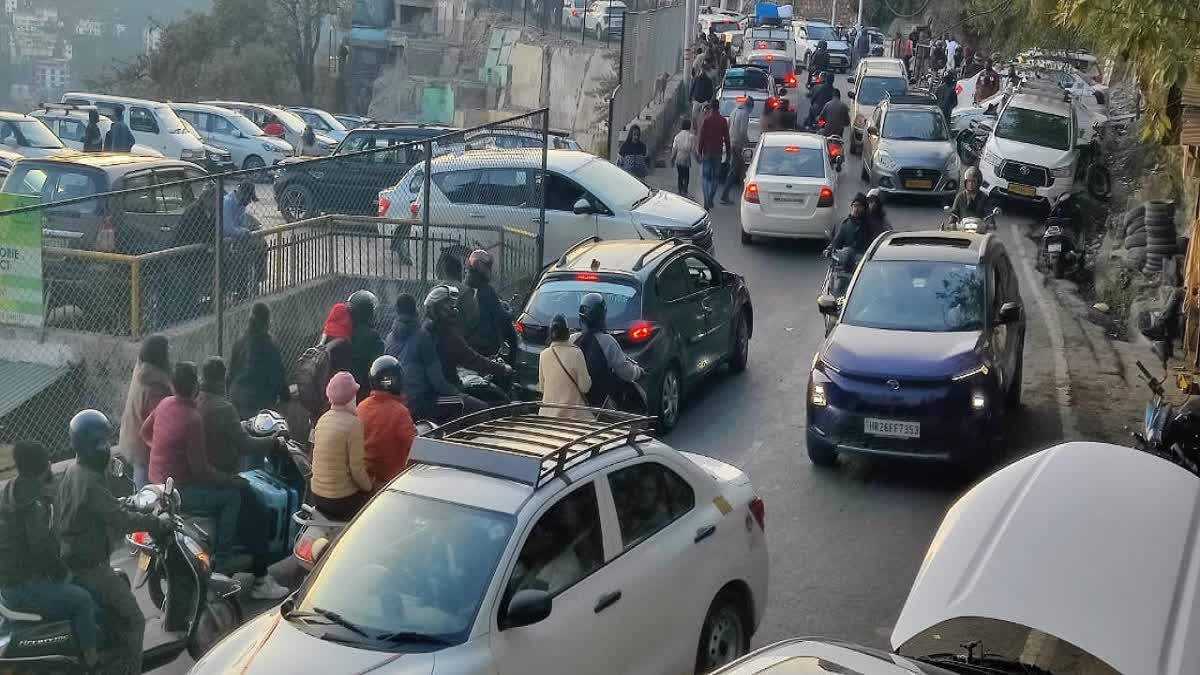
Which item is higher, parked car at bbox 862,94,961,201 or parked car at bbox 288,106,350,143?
parked car at bbox 862,94,961,201

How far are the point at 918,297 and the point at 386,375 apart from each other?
561 centimetres

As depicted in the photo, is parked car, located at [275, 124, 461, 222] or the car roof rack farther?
parked car, located at [275, 124, 461, 222]

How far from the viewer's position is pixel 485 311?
13.2m

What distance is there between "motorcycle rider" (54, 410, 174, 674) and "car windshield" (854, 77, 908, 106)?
26.5m

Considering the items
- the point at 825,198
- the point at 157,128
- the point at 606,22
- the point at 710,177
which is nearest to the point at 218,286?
the point at 825,198

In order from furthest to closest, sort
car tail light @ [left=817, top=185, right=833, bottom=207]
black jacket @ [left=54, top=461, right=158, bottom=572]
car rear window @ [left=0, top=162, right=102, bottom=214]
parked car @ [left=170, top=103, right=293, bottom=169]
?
parked car @ [left=170, top=103, right=293, bottom=169]
car tail light @ [left=817, top=185, right=833, bottom=207]
car rear window @ [left=0, top=162, right=102, bottom=214]
black jacket @ [left=54, top=461, right=158, bottom=572]

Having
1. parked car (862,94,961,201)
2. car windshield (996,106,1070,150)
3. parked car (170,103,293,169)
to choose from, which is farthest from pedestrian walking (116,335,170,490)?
parked car (170,103,293,169)

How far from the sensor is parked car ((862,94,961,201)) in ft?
80.8

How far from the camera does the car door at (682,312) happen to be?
1331 cm

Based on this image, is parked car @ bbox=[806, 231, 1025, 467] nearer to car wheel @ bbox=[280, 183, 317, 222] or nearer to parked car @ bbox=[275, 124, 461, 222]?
parked car @ bbox=[275, 124, 461, 222]

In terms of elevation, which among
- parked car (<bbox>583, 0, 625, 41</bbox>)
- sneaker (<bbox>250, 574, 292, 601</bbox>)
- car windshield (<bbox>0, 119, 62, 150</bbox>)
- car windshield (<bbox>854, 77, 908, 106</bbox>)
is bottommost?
sneaker (<bbox>250, 574, 292, 601</bbox>)

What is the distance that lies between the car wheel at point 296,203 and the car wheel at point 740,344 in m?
4.70

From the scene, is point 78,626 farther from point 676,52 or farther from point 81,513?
point 676,52

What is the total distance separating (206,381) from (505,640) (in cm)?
373
